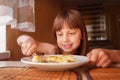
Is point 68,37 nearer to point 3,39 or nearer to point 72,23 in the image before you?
point 72,23

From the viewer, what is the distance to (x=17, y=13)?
4.12 feet

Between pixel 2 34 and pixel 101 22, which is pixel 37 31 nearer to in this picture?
pixel 2 34

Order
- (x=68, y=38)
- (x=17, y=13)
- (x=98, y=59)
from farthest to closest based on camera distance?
(x=17, y=13) → (x=68, y=38) → (x=98, y=59)

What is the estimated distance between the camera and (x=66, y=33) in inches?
Result: 39.8

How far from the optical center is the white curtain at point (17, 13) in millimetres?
1072

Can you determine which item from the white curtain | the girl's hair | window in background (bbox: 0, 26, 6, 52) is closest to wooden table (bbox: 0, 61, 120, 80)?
the girl's hair

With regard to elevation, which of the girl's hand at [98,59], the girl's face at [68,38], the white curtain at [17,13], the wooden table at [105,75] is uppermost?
the white curtain at [17,13]

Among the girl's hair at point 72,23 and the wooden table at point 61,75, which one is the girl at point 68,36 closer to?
the girl's hair at point 72,23

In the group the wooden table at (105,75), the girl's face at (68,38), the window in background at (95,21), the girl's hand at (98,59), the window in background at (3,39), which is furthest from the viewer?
the window in background at (95,21)

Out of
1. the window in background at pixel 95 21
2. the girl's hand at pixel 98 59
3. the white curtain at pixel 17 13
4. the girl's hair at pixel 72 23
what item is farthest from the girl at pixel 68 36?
the window in background at pixel 95 21

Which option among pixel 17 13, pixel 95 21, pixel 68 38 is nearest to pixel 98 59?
pixel 68 38

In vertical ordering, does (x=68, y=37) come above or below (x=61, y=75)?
above

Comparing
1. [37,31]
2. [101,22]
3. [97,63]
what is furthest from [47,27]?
[101,22]

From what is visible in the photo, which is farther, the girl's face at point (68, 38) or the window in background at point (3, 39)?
the window in background at point (3, 39)
